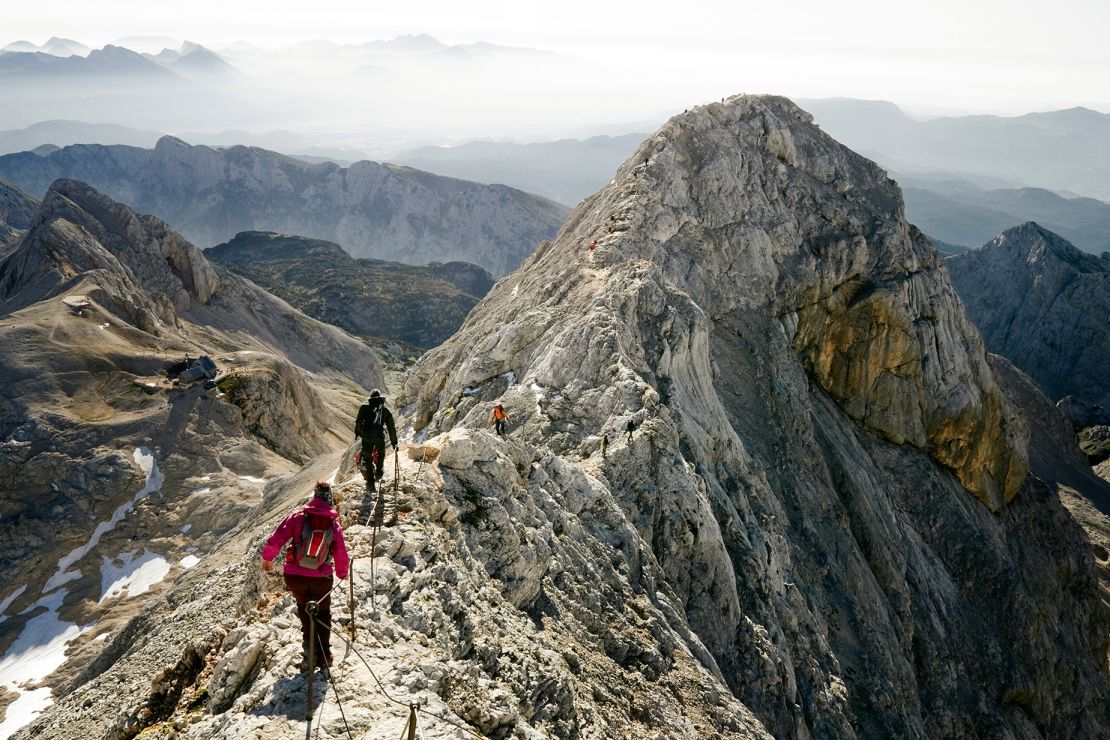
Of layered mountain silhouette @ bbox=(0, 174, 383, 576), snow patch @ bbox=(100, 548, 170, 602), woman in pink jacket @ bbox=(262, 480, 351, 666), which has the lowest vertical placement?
snow patch @ bbox=(100, 548, 170, 602)

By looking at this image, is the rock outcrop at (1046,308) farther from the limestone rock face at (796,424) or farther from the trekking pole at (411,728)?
the trekking pole at (411,728)

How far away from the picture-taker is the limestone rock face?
2212 centimetres

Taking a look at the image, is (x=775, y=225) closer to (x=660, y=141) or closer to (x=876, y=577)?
(x=660, y=141)

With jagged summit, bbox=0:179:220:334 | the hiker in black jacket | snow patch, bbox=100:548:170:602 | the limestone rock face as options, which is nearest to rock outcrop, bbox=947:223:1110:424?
the limestone rock face

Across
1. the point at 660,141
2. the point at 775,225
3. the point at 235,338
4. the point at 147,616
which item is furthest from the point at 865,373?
the point at 235,338

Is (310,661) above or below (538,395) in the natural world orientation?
above

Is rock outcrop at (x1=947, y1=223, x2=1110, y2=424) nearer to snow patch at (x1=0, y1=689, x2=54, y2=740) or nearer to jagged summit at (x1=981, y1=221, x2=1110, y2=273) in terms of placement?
jagged summit at (x1=981, y1=221, x2=1110, y2=273)

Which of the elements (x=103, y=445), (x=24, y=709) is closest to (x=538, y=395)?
(x=24, y=709)

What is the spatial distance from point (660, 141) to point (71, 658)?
1897 inches

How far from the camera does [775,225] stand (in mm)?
44719

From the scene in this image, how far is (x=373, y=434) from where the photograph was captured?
45.9 ft

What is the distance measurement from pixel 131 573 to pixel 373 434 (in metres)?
46.3

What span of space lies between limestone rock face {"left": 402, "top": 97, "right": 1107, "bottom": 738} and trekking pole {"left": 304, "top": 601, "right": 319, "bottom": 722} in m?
5.79

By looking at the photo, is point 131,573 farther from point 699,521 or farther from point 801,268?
point 801,268
